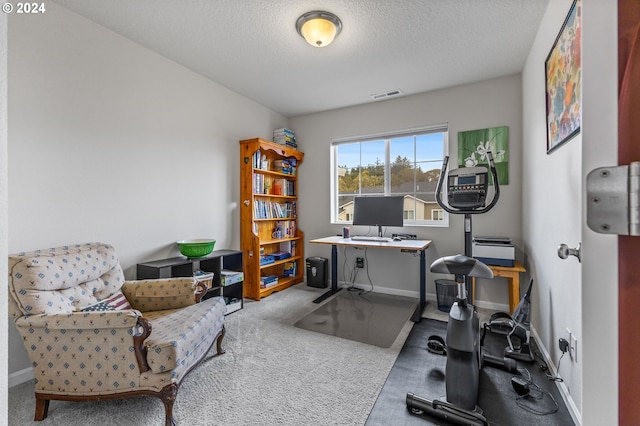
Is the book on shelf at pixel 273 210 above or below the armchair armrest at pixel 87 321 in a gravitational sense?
above

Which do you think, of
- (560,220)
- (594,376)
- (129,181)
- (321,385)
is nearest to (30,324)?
(129,181)

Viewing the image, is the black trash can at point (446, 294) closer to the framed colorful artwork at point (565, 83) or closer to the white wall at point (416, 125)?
the white wall at point (416, 125)

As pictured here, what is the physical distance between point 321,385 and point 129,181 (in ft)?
7.66

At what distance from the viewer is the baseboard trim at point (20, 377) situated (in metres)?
1.82

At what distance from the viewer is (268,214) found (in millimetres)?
3832

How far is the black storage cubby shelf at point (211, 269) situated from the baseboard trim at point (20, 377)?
0.86m

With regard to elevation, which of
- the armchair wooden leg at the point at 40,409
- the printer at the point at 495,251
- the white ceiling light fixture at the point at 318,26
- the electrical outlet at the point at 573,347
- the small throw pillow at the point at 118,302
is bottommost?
the armchair wooden leg at the point at 40,409

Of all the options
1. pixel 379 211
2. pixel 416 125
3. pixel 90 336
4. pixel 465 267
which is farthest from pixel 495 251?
pixel 90 336

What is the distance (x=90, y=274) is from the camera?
1.90 meters

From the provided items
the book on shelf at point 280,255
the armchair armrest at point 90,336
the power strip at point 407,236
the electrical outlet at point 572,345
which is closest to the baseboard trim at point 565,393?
the electrical outlet at point 572,345

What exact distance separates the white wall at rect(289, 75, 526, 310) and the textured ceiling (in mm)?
233

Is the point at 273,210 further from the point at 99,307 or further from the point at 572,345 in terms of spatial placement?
the point at 572,345

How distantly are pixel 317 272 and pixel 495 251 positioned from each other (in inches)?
86.8

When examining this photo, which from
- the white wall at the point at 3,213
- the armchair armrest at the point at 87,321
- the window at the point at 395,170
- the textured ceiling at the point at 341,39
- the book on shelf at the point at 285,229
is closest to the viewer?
the white wall at the point at 3,213
